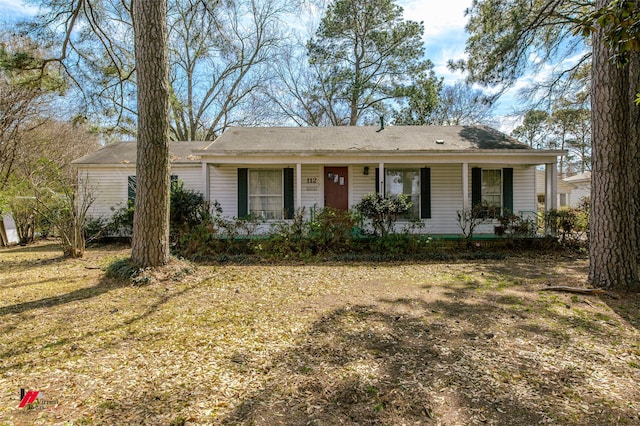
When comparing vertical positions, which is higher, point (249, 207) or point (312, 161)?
point (312, 161)

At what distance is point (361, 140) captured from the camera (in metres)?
11.4

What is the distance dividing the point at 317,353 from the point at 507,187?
10.1 metres

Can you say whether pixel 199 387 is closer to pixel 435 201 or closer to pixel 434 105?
pixel 435 201

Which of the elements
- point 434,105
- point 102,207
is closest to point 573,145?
point 434,105

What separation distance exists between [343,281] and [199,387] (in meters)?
3.92

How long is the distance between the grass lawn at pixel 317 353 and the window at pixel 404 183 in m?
5.34

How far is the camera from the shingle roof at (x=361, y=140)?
33.9 feet

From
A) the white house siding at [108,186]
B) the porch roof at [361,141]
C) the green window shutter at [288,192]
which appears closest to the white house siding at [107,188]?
the white house siding at [108,186]

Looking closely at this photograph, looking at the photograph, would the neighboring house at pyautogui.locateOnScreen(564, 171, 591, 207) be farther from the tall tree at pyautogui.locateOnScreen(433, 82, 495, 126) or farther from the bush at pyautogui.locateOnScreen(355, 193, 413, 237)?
the bush at pyautogui.locateOnScreen(355, 193, 413, 237)

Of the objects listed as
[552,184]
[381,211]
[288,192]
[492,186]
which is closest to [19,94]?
[288,192]

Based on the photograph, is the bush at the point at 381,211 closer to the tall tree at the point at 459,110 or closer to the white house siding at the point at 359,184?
the white house siding at the point at 359,184

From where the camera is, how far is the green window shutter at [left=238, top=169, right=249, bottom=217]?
10.9 m

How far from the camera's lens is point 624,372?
2.88m

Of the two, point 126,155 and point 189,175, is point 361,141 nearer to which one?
point 189,175
